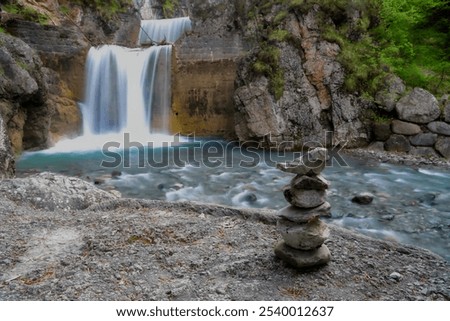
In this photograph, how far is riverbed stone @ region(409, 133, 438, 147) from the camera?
→ 51.1ft

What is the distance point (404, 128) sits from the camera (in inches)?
633

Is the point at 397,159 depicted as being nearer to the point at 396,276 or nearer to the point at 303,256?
the point at 396,276

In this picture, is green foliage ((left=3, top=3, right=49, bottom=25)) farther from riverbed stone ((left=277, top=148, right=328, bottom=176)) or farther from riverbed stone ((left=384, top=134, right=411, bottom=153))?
riverbed stone ((left=277, top=148, right=328, bottom=176))

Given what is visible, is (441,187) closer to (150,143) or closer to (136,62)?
(150,143)

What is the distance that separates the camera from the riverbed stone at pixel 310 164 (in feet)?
15.8

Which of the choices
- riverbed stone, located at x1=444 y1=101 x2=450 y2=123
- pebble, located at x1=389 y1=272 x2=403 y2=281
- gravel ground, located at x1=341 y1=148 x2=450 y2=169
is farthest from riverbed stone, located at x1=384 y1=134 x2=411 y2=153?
pebble, located at x1=389 y1=272 x2=403 y2=281

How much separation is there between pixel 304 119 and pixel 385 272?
42.6 ft

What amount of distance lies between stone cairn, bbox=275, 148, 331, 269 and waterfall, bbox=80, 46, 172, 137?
55.2 ft

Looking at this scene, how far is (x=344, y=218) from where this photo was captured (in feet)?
30.3

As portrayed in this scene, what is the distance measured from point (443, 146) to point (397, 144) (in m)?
1.73

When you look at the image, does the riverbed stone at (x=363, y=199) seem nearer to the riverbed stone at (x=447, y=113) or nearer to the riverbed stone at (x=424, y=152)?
the riverbed stone at (x=424, y=152)

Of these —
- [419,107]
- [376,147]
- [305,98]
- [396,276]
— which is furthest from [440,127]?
[396,276]

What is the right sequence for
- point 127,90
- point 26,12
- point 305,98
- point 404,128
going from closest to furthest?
point 404,128
point 305,98
point 26,12
point 127,90
